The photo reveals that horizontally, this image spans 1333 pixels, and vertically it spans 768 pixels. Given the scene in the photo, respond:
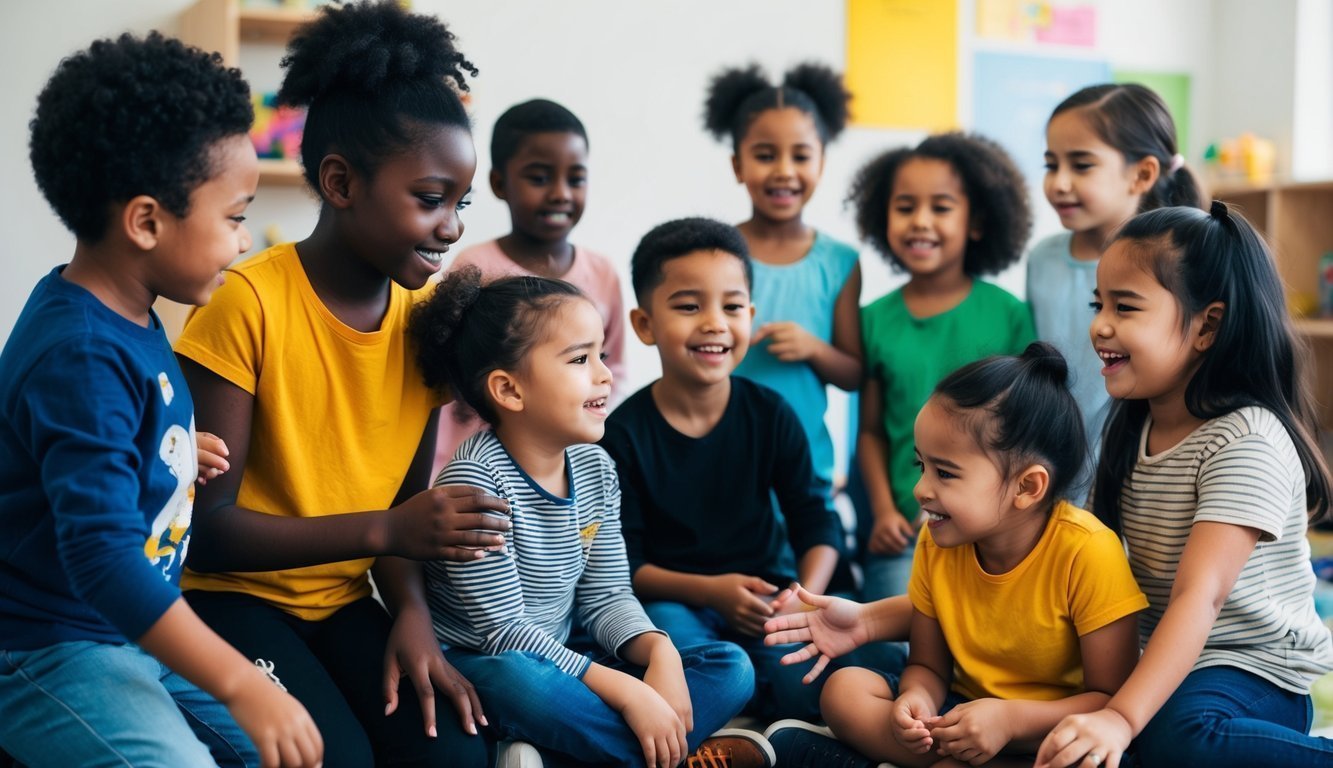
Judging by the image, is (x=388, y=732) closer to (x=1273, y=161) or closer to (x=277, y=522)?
(x=277, y=522)

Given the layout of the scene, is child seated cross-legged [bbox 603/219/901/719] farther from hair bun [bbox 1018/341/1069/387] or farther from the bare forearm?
hair bun [bbox 1018/341/1069/387]

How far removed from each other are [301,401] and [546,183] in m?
0.87

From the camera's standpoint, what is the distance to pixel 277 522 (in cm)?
137

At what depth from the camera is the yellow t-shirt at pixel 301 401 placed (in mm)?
1398

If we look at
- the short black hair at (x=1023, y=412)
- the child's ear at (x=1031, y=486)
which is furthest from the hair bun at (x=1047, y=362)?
the child's ear at (x=1031, y=486)

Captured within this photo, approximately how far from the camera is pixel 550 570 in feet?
4.94

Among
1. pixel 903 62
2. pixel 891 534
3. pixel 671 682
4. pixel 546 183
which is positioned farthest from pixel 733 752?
pixel 903 62

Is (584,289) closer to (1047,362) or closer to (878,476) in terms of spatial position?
(878,476)

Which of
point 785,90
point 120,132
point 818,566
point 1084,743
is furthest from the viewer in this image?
point 785,90

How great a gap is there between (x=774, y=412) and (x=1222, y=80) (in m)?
3.11

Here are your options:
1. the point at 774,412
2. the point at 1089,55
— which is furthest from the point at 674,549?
the point at 1089,55

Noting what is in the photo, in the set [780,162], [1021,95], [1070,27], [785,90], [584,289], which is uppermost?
[1070,27]

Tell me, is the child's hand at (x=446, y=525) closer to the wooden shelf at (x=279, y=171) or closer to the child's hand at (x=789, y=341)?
the child's hand at (x=789, y=341)

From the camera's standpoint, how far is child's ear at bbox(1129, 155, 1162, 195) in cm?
202
